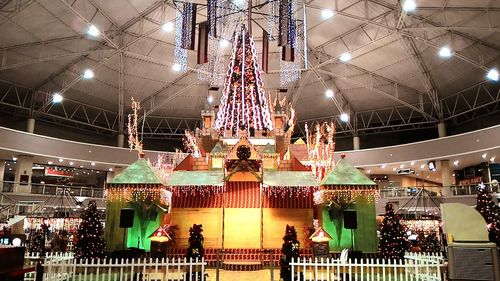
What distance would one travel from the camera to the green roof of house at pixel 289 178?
1512 cm

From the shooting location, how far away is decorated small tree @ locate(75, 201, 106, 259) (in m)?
11.7

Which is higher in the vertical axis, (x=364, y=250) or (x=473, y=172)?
(x=473, y=172)

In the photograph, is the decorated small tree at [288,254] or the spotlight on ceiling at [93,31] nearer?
the decorated small tree at [288,254]

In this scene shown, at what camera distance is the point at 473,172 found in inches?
1227

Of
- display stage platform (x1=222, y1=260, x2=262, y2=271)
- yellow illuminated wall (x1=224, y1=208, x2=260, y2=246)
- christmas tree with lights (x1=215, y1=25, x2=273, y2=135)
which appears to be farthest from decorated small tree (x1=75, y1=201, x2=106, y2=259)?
christmas tree with lights (x1=215, y1=25, x2=273, y2=135)

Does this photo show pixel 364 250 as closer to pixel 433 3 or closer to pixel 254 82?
pixel 254 82

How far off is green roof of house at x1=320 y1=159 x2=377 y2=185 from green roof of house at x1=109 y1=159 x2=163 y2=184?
216 inches

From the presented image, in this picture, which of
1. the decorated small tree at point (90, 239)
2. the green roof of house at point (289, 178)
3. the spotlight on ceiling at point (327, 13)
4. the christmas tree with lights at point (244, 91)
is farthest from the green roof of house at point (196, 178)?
the spotlight on ceiling at point (327, 13)

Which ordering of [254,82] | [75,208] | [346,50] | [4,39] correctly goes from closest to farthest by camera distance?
[254,82] → [4,39] → [75,208] → [346,50]

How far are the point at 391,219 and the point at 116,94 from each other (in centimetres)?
2440

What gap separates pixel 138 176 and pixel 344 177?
6718 mm

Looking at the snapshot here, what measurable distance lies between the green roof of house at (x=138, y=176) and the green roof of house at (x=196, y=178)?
1942 mm

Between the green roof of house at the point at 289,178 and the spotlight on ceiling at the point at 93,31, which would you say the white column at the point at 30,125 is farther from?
the green roof of house at the point at 289,178

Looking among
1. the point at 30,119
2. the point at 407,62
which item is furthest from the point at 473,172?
the point at 30,119
